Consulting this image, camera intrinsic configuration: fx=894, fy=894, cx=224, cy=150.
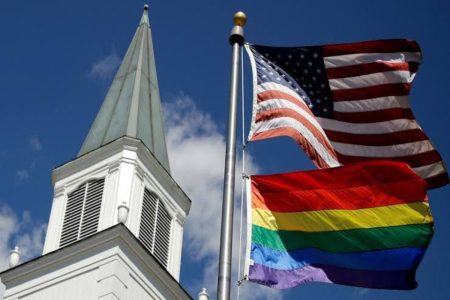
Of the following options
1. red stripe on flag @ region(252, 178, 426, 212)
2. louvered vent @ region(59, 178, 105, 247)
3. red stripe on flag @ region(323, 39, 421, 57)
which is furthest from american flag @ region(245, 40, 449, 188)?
louvered vent @ region(59, 178, 105, 247)

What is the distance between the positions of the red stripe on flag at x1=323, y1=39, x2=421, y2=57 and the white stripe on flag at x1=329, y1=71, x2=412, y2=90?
1.51ft

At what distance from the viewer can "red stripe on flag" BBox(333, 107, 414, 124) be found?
17.2 m

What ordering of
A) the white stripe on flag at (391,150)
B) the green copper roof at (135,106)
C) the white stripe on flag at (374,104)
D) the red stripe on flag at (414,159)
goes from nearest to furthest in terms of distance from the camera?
Answer: 1. the red stripe on flag at (414,159)
2. the white stripe on flag at (391,150)
3. the white stripe on flag at (374,104)
4. the green copper roof at (135,106)

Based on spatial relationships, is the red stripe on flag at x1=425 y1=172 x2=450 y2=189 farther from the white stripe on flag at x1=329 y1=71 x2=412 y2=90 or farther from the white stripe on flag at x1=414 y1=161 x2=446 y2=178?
the white stripe on flag at x1=329 y1=71 x2=412 y2=90

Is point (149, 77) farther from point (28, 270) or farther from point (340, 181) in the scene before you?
point (340, 181)

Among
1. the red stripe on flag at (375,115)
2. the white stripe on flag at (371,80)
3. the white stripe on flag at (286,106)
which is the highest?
the white stripe on flag at (371,80)

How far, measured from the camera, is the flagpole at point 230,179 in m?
12.9

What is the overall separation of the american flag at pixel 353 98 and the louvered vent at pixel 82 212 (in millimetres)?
13817

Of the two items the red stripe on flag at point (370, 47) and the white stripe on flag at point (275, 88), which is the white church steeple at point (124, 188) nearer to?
the white stripe on flag at point (275, 88)

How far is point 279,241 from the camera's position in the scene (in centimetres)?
1516

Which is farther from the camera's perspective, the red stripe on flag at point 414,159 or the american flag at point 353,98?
the red stripe on flag at point 414,159

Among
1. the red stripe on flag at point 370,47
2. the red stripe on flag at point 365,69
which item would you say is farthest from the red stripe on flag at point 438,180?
the red stripe on flag at point 370,47

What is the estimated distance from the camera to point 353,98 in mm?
17422

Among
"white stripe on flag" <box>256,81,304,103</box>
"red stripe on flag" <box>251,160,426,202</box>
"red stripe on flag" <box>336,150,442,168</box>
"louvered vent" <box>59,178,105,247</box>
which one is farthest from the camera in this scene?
"louvered vent" <box>59,178,105,247</box>
